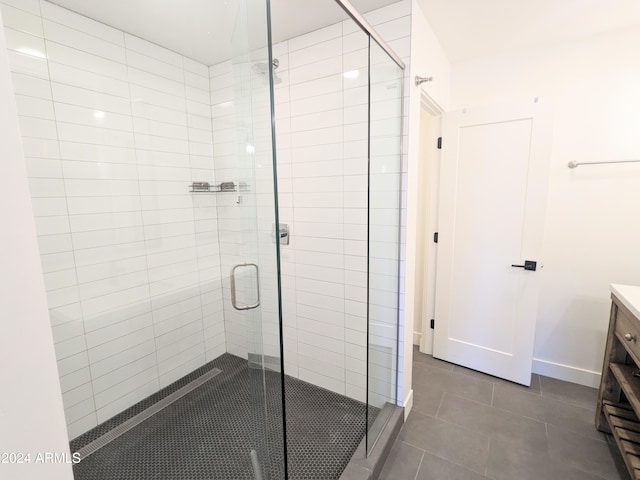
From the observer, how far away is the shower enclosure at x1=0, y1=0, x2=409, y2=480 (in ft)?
5.25

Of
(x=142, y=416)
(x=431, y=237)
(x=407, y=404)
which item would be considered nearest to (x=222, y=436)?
(x=142, y=416)

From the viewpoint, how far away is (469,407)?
211cm

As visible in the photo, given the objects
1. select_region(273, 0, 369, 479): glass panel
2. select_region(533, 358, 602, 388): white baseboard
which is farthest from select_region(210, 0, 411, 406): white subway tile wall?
select_region(533, 358, 602, 388): white baseboard

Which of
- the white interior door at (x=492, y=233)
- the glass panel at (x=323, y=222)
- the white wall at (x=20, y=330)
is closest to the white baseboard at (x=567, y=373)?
the white interior door at (x=492, y=233)

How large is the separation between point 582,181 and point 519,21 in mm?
1173

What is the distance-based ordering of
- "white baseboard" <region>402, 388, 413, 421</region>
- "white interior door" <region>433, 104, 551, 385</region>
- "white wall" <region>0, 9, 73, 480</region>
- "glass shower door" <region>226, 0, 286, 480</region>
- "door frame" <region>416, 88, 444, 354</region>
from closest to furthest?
"white wall" <region>0, 9, 73, 480</region>, "glass shower door" <region>226, 0, 286, 480</region>, "white baseboard" <region>402, 388, 413, 421</region>, "white interior door" <region>433, 104, 551, 385</region>, "door frame" <region>416, 88, 444, 354</region>

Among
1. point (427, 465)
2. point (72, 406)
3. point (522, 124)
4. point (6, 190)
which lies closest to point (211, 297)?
point (72, 406)

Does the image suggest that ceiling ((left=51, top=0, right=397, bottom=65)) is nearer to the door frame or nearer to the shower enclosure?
the shower enclosure

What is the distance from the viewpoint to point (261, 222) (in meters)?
1.13

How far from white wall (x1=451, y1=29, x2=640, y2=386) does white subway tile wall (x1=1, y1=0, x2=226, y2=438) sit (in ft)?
7.93

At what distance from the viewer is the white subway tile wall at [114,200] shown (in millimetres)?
1640

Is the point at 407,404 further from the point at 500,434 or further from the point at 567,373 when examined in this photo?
the point at 567,373

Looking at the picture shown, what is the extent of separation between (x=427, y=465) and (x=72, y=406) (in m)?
2.08

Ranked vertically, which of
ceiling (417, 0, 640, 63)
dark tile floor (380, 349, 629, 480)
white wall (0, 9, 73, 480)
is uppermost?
ceiling (417, 0, 640, 63)
